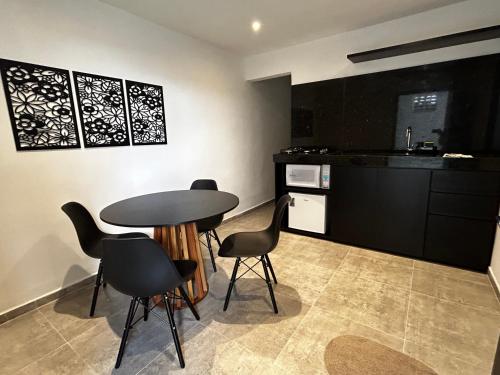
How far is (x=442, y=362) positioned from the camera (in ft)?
4.85

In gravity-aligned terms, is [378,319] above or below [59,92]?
below

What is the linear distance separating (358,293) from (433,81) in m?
2.51

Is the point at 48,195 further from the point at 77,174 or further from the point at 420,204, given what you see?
the point at 420,204

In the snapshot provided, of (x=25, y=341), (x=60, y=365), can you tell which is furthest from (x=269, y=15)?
(x=25, y=341)

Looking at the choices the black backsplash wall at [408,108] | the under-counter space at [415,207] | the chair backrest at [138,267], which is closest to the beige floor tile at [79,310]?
the chair backrest at [138,267]

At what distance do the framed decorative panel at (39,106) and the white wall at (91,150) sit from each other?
0.06 metres

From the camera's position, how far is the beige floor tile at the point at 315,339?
4.86ft

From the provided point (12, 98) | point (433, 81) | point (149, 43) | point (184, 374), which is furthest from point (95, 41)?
point (433, 81)

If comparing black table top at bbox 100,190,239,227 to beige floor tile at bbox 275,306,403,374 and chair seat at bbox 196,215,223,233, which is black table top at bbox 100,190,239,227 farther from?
beige floor tile at bbox 275,306,403,374

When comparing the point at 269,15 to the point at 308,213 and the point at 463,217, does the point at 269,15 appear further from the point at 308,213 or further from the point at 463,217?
the point at 463,217

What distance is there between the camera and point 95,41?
229 cm

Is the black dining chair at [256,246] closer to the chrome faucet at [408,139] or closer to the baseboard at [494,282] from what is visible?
the baseboard at [494,282]

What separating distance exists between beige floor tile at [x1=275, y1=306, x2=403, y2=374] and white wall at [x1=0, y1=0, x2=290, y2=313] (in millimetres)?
2046

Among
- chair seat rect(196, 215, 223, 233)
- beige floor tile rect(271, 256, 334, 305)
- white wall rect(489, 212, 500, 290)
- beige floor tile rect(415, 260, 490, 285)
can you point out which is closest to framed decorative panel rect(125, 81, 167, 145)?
chair seat rect(196, 215, 223, 233)
